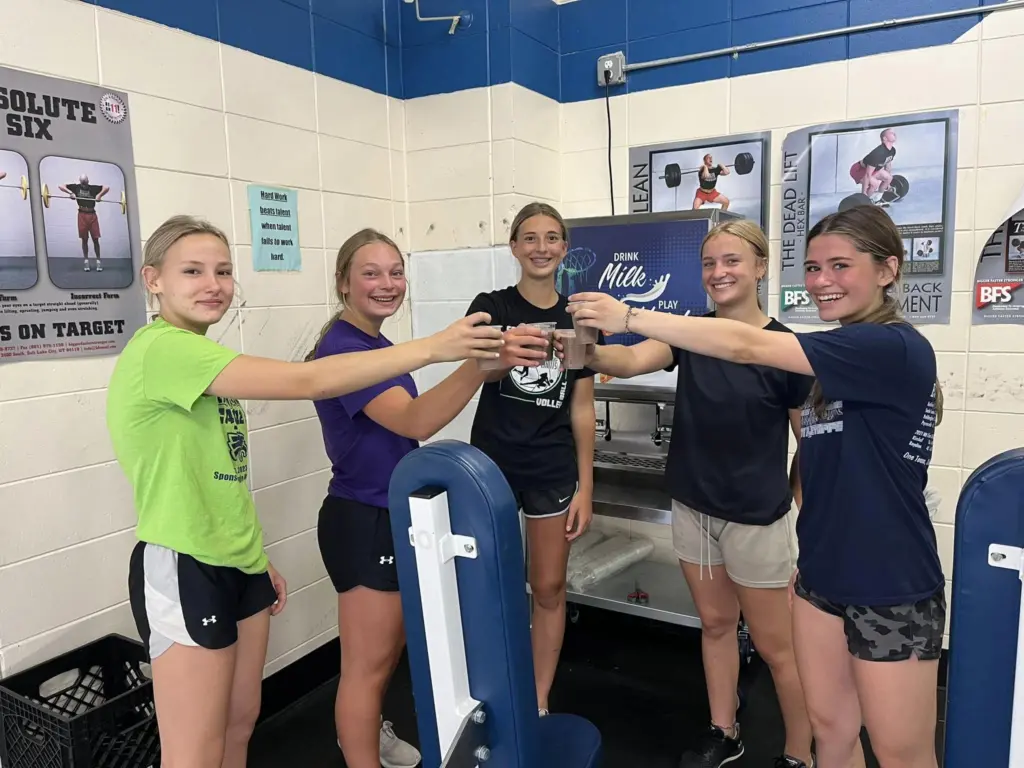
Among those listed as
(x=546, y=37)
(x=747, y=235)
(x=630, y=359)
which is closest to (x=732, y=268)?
(x=747, y=235)

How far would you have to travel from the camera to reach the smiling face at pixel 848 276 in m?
1.51

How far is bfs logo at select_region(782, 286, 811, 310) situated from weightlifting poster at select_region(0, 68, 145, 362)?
219 cm

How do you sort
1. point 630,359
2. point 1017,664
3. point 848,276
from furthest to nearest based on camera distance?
1. point 630,359
2. point 848,276
3. point 1017,664

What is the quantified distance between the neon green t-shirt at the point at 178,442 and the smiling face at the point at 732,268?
3.99 ft

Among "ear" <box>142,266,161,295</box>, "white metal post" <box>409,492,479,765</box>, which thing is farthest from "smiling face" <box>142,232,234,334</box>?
"white metal post" <box>409,492,479,765</box>

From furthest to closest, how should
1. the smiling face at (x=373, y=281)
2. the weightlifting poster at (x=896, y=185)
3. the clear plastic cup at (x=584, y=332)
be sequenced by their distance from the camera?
the weightlifting poster at (x=896, y=185), the smiling face at (x=373, y=281), the clear plastic cup at (x=584, y=332)

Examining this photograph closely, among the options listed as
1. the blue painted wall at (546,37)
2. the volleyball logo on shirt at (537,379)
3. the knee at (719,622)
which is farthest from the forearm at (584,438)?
the blue painted wall at (546,37)

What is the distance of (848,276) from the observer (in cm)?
152

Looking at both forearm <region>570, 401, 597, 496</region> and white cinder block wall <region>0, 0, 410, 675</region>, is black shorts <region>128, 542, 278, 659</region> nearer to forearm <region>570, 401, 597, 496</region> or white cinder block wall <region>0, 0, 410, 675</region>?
white cinder block wall <region>0, 0, 410, 675</region>

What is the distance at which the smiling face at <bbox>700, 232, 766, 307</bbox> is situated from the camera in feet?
6.30

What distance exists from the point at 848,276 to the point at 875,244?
0.08 meters

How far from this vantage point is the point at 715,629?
84.2 inches

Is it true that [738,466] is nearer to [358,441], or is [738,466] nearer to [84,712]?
[358,441]

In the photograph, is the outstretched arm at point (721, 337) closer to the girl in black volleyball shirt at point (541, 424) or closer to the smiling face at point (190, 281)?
the girl in black volleyball shirt at point (541, 424)
